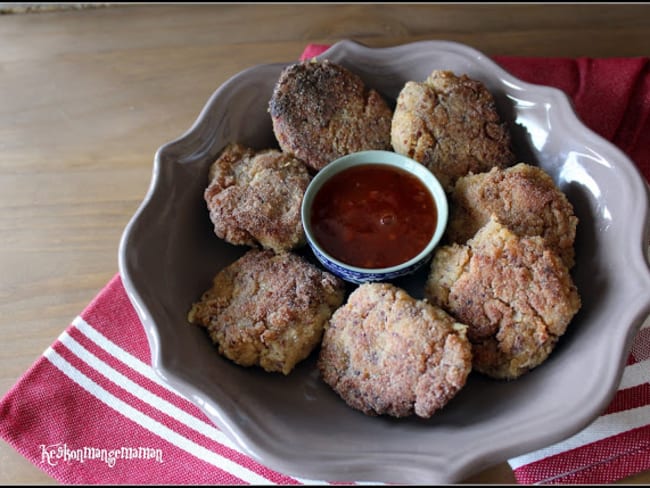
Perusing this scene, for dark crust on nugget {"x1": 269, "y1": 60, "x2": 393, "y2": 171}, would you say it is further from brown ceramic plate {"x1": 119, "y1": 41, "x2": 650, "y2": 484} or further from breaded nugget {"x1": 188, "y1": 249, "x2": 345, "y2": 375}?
breaded nugget {"x1": 188, "y1": 249, "x2": 345, "y2": 375}

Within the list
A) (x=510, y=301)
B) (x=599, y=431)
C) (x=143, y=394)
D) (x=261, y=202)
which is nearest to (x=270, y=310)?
(x=261, y=202)

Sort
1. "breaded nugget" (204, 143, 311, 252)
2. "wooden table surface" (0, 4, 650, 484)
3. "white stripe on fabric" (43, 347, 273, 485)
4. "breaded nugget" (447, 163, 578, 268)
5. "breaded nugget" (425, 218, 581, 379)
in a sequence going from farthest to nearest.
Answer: "wooden table surface" (0, 4, 650, 484) → "breaded nugget" (204, 143, 311, 252) → "breaded nugget" (447, 163, 578, 268) → "white stripe on fabric" (43, 347, 273, 485) → "breaded nugget" (425, 218, 581, 379)

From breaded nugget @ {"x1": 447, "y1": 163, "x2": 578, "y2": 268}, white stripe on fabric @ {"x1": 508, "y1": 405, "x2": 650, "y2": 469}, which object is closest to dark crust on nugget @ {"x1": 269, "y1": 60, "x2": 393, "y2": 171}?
breaded nugget @ {"x1": 447, "y1": 163, "x2": 578, "y2": 268}

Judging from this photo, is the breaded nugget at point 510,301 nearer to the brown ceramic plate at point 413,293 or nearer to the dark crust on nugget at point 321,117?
the brown ceramic plate at point 413,293

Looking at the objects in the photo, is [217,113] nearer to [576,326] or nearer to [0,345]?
[0,345]

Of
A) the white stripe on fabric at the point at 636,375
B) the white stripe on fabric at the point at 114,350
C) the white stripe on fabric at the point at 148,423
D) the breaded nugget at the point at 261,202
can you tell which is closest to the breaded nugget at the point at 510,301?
the white stripe on fabric at the point at 636,375

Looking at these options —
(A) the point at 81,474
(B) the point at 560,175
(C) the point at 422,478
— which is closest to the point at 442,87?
(B) the point at 560,175
